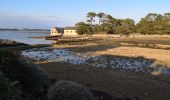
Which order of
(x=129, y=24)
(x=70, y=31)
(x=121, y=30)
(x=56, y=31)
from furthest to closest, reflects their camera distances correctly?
(x=56, y=31)
(x=70, y=31)
(x=129, y=24)
(x=121, y=30)

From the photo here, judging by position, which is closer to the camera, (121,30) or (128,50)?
(128,50)

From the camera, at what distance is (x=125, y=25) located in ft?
436

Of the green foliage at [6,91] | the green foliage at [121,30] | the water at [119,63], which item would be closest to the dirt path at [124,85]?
the water at [119,63]

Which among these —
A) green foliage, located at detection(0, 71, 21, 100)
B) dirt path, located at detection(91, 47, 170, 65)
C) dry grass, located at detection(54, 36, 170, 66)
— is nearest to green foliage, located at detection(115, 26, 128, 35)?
dry grass, located at detection(54, 36, 170, 66)

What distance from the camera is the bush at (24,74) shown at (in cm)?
1105

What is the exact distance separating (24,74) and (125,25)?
4852 inches

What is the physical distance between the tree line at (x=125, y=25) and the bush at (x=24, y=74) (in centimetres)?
11275

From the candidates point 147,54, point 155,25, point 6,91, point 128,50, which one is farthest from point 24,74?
point 155,25

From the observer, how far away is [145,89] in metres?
17.4

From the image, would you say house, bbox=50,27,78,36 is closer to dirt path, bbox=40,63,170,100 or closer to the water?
the water

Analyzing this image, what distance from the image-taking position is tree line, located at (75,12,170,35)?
4892 inches

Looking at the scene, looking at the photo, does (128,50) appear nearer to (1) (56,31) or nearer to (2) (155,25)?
(2) (155,25)

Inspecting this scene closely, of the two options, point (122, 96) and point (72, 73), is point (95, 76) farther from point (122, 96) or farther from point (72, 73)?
point (122, 96)

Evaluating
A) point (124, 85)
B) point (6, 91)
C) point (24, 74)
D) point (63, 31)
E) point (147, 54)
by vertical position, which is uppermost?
point (6, 91)
